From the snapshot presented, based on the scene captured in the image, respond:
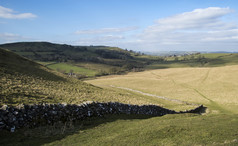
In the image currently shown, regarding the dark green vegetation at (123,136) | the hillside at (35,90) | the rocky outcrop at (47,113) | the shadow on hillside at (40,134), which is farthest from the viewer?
the hillside at (35,90)

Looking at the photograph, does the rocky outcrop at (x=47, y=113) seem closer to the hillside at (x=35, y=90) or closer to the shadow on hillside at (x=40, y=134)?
the shadow on hillside at (x=40, y=134)

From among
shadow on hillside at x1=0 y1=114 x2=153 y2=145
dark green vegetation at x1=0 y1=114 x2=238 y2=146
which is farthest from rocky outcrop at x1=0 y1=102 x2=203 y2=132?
dark green vegetation at x1=0 y1=114 x2=238 y2=146

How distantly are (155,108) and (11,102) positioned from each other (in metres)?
25.1

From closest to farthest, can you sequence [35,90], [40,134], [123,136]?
[123,136], [40,134], [35,90]

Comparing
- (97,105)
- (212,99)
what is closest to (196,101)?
(212,99)

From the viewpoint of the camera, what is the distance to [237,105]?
4534 centimetres

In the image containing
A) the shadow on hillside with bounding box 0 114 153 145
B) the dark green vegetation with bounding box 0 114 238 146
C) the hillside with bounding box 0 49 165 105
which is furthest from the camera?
the hillside with bounding box 0 49 165 105

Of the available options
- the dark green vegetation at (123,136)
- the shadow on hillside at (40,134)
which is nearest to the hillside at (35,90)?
the shadow on hillside at (40,134)

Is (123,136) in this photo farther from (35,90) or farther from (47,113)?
(35,90)

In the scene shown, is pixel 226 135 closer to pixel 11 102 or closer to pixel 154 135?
pixel 154 135

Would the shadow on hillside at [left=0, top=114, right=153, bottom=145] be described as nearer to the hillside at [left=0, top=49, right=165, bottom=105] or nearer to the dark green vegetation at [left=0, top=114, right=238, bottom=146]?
the dark green vegetation at [left=0, top=114, right=238, bottom=146]

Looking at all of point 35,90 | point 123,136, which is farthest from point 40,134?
→ point 35,90

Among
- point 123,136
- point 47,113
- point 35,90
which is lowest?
point 123,136

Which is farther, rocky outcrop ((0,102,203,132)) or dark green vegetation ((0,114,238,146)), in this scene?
rocky outcrop ((0,102,203,132))
